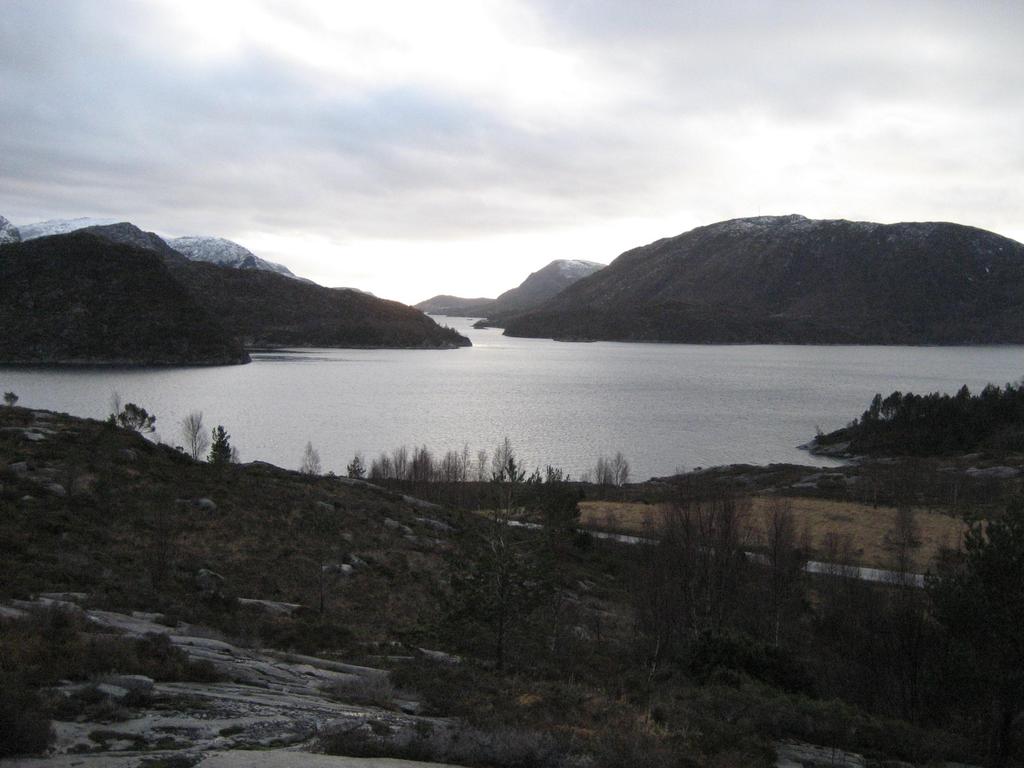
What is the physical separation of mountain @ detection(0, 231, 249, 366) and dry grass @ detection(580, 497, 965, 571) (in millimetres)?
137834

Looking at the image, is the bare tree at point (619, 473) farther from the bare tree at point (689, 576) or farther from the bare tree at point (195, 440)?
the bare tree at point (195, 440)

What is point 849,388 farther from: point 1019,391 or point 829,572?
point 829,572

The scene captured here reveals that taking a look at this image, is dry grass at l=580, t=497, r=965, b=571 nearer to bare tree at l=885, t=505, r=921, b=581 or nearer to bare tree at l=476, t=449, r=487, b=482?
bare tree at l=885, t=505, r=921, b=581

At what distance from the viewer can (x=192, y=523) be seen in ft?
78.8

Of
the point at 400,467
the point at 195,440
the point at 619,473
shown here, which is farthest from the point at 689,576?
the point at 195,440

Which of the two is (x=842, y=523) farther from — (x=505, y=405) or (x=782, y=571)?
(x=505, y=405)

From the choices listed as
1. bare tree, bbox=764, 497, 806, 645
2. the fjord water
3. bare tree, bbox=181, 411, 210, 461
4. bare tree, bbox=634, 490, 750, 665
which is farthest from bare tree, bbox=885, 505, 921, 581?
bare tree, bbox=181, 411, 210, 461

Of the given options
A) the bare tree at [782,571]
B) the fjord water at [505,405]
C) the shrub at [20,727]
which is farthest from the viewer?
the fjord water at [505,405]

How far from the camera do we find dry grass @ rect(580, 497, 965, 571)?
37.7 metres

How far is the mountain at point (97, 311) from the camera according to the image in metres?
150

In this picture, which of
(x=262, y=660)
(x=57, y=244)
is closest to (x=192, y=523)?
(x=262, y=660)

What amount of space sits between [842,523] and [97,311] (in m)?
169

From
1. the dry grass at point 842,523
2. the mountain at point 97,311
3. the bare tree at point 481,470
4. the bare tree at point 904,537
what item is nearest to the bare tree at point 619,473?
the dry grass at point 842,523

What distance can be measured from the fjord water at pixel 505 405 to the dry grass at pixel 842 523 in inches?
704
